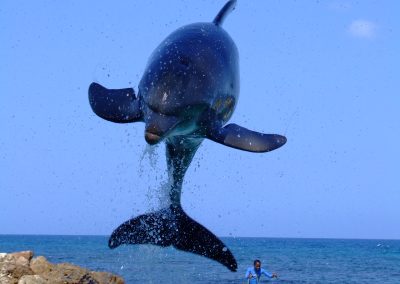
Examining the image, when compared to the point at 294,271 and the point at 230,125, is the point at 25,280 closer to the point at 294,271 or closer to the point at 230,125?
the point at 230,125

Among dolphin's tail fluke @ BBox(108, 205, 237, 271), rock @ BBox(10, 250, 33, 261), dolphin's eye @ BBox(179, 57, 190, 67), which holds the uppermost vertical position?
dolphin's eye @ BBox(179, 57, 190, 67)

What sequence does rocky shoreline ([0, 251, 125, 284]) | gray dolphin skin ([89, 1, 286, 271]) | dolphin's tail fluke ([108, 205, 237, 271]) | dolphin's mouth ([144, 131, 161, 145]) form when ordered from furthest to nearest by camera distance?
rocky shoreline ([0, 251, 125, 284])
dolphin's tail fluke ([108, 205, 237, 271])
gray dolphin skin ([89, 1, 286, 271])
dolphin's mouth ([144, 131, 161, 145])

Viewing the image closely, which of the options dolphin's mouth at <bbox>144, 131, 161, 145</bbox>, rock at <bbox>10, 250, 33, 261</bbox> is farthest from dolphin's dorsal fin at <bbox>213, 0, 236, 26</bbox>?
rock at <bbox>10, 250, 33, 261</bbox>

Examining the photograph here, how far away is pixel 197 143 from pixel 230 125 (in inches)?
45.8

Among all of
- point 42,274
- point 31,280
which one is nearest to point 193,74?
point 31,280

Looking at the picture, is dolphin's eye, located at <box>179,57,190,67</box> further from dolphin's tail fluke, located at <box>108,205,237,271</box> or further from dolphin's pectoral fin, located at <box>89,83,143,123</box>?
dolphin's tail fluke, located at <box>108,205,237,271</box>

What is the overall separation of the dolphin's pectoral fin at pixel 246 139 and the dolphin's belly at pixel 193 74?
1.25 ft

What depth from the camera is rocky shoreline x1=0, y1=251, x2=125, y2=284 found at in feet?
55.1

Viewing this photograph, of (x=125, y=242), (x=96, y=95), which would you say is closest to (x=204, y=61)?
(x=96, y=95)

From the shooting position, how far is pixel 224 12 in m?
12.8

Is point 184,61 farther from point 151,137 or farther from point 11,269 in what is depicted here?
point 11,269

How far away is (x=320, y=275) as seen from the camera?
44.9 metres

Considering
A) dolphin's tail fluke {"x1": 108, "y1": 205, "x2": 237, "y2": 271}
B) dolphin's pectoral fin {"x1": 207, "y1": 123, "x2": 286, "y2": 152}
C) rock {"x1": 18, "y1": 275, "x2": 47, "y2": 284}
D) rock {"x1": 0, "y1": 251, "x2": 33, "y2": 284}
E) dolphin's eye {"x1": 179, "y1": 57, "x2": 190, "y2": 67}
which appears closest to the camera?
dolphin's eye {"x1": 179, "y1": 57, "x2": 190, "y2": 67}

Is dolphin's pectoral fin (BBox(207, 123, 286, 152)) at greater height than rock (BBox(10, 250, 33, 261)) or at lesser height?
greater
